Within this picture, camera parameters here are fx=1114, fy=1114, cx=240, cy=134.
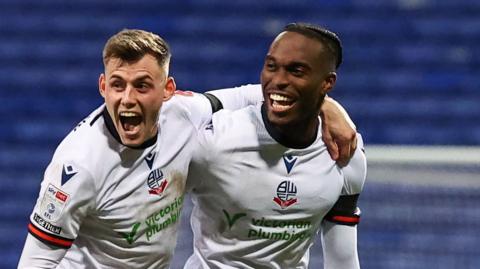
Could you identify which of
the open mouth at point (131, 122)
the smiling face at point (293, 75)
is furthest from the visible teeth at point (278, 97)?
the open mouth at point (131, 122)

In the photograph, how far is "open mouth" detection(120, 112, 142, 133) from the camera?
1.99 m

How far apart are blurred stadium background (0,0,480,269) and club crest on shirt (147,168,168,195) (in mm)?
3150

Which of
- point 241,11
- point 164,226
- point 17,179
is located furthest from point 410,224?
point 164,226

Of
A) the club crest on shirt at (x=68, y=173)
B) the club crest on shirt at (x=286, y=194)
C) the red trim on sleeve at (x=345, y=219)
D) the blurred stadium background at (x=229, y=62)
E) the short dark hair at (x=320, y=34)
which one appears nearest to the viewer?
the club crest on shirt at (x=68, y=173)

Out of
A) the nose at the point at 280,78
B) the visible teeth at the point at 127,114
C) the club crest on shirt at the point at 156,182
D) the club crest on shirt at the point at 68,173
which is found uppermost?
the nose at the point at 280,78

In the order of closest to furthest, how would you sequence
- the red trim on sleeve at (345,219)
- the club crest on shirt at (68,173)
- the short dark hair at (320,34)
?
the club crest on shirt at (68,173) → the short dark hair at (320,34) → the red trim on sleeve at (345,219)

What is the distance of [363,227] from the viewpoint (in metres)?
4.67

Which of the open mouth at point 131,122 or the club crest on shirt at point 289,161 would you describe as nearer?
the open mouth at point 131,122

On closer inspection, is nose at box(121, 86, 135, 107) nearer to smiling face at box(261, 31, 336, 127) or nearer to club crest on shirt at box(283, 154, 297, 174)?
smiling face at box(261, 31, 336, 127)

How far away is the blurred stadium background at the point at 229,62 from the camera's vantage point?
5312 millimetres

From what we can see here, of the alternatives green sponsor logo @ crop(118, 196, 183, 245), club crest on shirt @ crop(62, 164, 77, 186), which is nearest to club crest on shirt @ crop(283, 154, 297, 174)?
green sponsor logo @ crop(118, 196, 183, 245)

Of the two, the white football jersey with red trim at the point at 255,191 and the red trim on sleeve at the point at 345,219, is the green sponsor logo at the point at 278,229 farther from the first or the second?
the red trim on sleeve at the point at 345,219

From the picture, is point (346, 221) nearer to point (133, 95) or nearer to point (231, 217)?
point (231, 217)

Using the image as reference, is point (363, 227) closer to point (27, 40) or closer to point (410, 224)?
point (410, 224)
